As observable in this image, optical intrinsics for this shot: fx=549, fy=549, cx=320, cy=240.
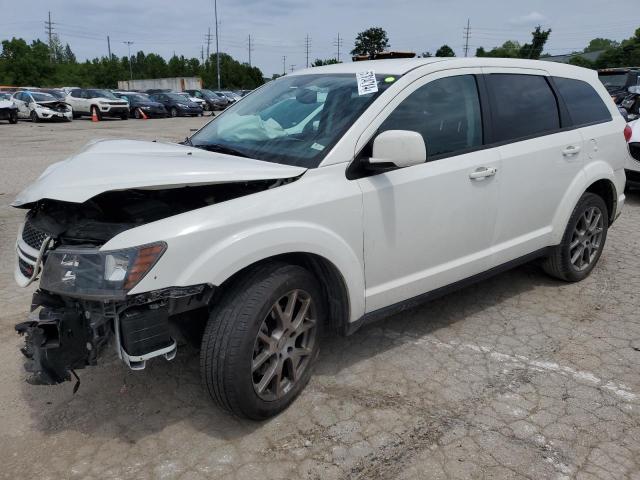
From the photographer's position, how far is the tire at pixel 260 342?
2.57 metres

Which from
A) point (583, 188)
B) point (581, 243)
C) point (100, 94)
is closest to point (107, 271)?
point (583, 188)

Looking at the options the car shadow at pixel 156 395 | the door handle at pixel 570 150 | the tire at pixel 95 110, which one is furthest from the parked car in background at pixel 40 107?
the door handle at pixel 570 150

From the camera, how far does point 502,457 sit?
261 cm

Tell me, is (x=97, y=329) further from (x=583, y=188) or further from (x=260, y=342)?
(x=583, y=188)

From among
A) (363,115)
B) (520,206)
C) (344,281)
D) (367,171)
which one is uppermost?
(363,115)

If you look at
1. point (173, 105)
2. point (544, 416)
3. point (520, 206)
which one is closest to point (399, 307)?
point (544, 416)

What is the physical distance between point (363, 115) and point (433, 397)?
64.5 inches

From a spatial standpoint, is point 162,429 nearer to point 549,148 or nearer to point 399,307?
point 399,307

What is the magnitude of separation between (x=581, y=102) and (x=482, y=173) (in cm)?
160

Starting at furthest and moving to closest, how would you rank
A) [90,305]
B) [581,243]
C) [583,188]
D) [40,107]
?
[40,107] → [581,243] → [583,188] → [90,305]

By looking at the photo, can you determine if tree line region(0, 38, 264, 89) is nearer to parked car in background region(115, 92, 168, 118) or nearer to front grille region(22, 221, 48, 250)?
parked car in background region(115, 92, 168, 118)

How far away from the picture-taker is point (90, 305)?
8.02 feet

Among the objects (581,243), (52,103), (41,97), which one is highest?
(41,97)

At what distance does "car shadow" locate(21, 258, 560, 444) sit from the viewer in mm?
2859
